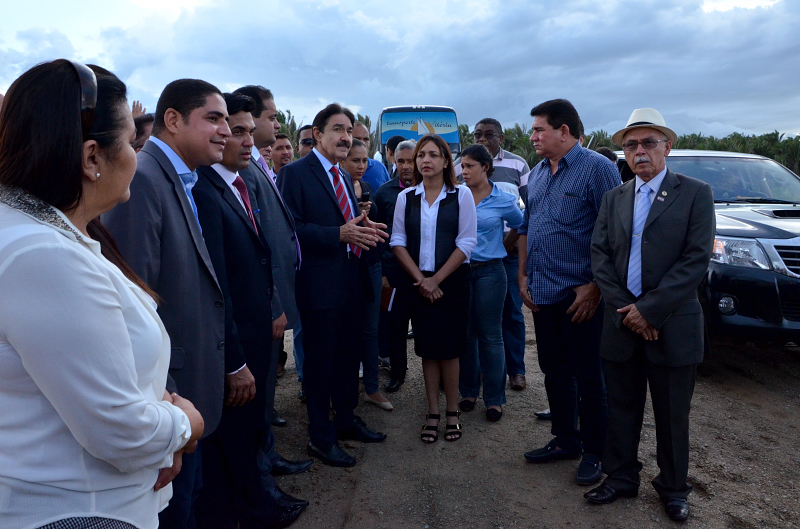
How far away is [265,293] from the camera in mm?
3053

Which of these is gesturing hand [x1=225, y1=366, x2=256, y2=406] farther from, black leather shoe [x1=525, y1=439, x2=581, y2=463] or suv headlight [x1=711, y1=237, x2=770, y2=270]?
suv headlight [x1=711, y1=237, x2=770, y2=270]

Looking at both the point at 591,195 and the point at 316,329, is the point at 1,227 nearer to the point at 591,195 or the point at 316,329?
the point at 316,329

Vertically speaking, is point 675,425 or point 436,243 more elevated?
point 436,243

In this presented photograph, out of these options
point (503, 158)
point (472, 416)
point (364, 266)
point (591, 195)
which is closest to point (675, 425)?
point (591, 195)

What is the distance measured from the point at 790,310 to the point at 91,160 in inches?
213

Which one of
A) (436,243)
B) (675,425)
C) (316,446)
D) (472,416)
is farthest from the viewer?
(472,416)

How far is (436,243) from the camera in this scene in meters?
4.49

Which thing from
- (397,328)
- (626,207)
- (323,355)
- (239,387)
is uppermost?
(626,207)

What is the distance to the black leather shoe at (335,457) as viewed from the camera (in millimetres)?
4059

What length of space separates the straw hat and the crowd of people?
21 mm

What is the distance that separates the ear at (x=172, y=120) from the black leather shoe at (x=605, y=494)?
2.98 m

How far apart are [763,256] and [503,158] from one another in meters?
2.59

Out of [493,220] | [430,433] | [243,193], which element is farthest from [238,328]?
[493,220]

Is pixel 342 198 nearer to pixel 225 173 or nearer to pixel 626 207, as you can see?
pixel 225 173
